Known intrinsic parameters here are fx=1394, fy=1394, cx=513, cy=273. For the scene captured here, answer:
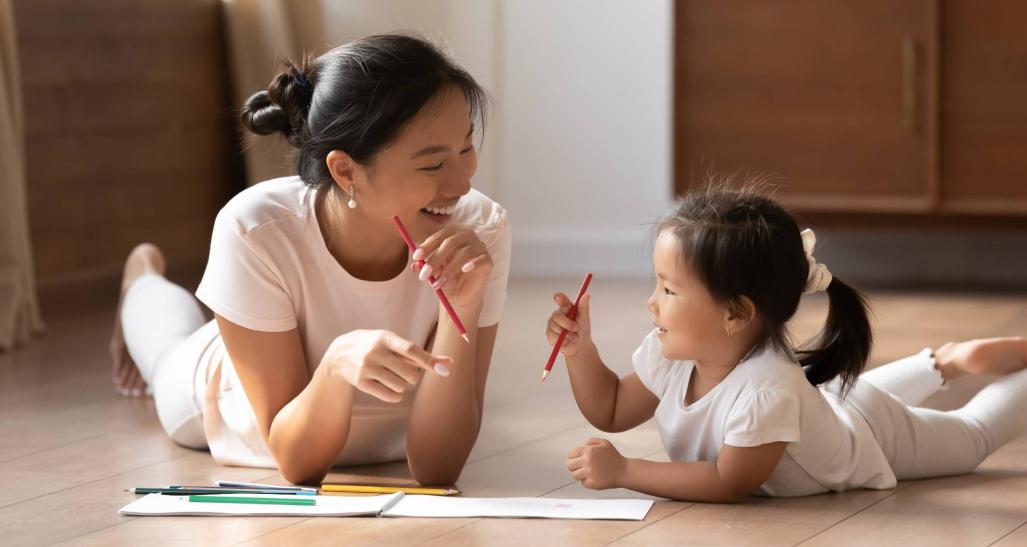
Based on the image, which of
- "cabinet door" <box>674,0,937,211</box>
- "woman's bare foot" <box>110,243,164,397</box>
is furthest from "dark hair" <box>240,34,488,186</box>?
"cabinet door" <box>674,0,937,211</box>

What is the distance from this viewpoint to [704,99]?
392 cm

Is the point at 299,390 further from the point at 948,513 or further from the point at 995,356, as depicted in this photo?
the point at 995,356

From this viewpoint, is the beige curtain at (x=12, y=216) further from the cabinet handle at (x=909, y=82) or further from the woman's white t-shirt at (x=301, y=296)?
the cabinet handle at (x=909, y=82)

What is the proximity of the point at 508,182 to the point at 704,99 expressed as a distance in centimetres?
82

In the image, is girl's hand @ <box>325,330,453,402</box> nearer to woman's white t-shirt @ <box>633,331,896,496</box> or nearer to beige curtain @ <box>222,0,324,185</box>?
woman's white t-shirt @ <box>633,331,896,496</box>

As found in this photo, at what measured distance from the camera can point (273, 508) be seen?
1.69 m

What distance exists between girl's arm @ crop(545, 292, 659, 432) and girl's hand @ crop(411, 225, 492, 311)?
160mm

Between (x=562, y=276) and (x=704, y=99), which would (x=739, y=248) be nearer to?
(x=704, y=99)

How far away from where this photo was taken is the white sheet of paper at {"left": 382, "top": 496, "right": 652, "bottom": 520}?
1663 mm

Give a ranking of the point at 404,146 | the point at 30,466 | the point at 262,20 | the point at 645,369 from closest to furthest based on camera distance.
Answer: the point at 404,146 → the point at 645,369 → the point at 30,466 → the point at 262,20

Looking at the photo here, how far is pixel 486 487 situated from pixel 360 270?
1.10ft

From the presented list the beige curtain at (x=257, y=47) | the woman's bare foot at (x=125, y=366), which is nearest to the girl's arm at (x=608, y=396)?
the woman's bare foot at (x=125, y=366)

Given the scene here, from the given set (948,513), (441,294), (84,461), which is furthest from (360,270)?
(948,513)

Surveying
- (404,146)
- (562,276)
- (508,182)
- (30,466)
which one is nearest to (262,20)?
(508,182)
